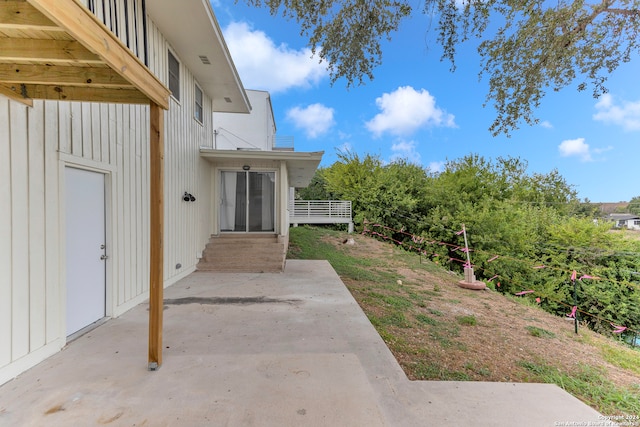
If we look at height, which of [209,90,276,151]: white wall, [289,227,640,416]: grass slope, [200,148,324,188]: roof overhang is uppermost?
[209,90,276,151]: white wall

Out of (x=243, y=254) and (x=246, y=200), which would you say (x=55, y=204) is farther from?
(x=246, y=200)

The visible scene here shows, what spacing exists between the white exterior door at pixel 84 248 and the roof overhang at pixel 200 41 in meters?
3.25

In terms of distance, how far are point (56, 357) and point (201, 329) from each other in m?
1.33

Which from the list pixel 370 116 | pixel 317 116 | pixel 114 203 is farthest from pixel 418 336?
pixel 317 116

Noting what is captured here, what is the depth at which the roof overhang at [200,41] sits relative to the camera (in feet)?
15.7

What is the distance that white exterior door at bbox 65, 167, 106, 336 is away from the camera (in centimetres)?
313

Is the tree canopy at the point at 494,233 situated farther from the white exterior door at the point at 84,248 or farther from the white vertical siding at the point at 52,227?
the white vertical siding at the point at 52,227

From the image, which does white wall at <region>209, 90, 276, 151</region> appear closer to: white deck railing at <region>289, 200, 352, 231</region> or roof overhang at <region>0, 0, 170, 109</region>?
white deck railing at <region>289, 200, 352, 231</region>

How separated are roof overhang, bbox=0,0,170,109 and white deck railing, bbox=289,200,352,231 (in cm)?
1356

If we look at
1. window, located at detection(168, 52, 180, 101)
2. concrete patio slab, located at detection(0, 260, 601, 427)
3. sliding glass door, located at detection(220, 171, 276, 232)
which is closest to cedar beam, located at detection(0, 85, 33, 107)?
concrete patio slab, located at detection(0, 260, 601, 427)

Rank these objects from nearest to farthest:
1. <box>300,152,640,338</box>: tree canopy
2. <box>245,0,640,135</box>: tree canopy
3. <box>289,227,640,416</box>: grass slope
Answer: <box>289,227,640,416</box>: grass slope
<box>245,0,640,135</box>: tree canopy
<box>300,152,640,338</box>: tree canopy

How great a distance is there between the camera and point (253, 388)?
2293 millimetres

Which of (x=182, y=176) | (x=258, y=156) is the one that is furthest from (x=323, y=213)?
(x=182, y=176)

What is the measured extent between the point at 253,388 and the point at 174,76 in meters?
6.29
